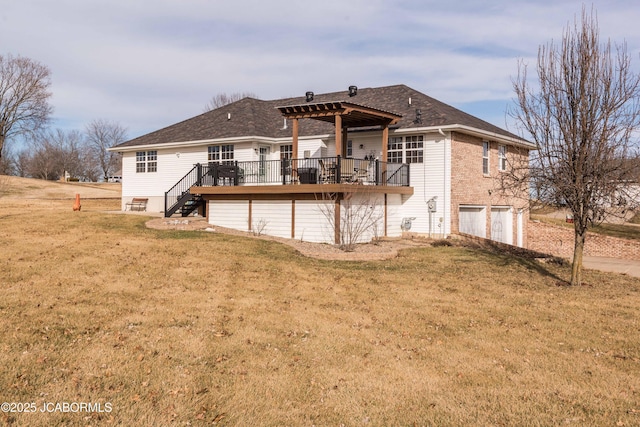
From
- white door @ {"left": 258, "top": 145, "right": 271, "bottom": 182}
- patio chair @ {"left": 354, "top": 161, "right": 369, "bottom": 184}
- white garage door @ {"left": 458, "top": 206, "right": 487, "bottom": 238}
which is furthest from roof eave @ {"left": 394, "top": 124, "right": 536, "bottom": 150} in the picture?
white door @ {"left": 258, "top": 145, "right": 271, "bottom": 182}

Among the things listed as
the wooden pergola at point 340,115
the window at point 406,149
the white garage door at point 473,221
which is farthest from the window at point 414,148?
the white garage door at point 473,221

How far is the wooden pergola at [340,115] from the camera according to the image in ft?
60.0

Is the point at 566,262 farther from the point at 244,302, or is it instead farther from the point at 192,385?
the point at 192,385

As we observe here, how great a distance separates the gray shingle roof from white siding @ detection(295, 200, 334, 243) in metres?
5.55

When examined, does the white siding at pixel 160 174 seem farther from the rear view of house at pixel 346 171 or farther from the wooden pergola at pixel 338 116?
the wooden pergola at pixel 338 116

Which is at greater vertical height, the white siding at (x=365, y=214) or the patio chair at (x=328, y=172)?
the patio chair at (x=328, y=172)

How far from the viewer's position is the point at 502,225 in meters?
25.1

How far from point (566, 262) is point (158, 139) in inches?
819

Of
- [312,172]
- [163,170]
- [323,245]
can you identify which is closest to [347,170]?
[312,172]

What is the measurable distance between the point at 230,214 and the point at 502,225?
13687 mm

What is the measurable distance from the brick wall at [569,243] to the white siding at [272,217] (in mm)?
13357

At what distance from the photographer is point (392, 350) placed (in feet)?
25.2

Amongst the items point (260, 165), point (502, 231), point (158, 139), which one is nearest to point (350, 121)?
point (260, 165)

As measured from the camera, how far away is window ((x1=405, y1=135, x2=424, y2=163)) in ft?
70.9
